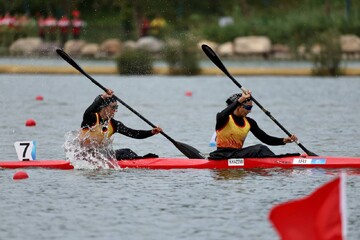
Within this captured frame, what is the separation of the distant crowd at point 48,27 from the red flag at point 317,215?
4940 cm

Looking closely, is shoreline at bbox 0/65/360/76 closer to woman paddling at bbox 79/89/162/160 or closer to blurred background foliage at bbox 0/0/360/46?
blurred background foliage at bbox 0/0/360/46

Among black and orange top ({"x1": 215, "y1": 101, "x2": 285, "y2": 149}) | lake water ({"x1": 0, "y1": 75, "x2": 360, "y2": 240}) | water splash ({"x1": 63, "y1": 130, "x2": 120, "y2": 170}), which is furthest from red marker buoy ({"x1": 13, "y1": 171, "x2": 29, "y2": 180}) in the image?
black and orange top ({"x1": 215, "y1": 101, "x2": 285, "y2": 149})

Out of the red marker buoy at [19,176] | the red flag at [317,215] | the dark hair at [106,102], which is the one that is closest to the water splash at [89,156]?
the dark hair at [106,102]

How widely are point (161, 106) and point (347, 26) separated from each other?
72.1 feet

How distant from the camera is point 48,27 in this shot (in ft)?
205

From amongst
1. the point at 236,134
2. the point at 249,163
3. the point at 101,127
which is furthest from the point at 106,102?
the point at 249,163

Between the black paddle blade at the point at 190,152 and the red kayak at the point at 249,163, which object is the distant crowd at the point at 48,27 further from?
the red kayak at the point at 249,163

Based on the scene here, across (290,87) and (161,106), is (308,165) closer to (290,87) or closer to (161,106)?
(161,106)

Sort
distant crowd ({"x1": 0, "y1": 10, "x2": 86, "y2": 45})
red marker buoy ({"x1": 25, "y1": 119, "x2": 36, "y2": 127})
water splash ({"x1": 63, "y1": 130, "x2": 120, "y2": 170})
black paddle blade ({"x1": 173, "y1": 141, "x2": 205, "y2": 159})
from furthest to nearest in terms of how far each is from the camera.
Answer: distant crowd ({"x1": 0, "y1": 10, "x2": 86, "y2": 45}), red marker buoy ({"x1": 25, "y1": 119, "x2": 36, "y2": 127}), black paddle blade ({"x1": 173, "y1": 141, "x2": 205, "y2": 159}), water splash ({"x1": 63, "y1": 130, "x2": 120, "y2": 170})

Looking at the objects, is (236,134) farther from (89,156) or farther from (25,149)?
(25,149)

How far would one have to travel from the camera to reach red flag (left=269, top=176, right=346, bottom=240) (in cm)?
1179

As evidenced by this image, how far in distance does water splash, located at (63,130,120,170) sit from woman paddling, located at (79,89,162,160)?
0.12 ft

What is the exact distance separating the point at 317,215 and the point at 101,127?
27.3 feet

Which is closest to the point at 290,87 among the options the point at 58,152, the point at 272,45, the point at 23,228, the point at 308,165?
the point at 272,45
